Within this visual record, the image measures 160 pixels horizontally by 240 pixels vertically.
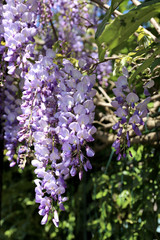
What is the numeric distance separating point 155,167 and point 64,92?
2.39ft

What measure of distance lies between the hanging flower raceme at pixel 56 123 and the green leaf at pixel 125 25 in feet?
1.08

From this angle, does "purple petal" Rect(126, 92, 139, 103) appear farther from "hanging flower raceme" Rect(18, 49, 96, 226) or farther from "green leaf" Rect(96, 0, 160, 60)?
"green leaf" Rect(96, 0, 160, 60)

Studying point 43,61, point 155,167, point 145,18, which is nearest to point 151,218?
point 155,167

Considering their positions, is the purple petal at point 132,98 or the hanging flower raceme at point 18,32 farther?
the hanging flower raceme at point 18,32

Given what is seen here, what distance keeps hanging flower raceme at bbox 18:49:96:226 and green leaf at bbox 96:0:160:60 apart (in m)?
0.33

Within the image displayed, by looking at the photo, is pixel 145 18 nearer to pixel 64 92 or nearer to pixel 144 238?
pixel 64 92

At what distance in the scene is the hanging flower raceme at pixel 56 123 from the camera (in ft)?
3.35

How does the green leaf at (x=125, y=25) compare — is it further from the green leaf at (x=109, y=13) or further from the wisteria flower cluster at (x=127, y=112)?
the wisteria flower cluster at (x=127, y=112)

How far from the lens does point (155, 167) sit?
161 cm

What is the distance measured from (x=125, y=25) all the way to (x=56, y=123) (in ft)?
1.53

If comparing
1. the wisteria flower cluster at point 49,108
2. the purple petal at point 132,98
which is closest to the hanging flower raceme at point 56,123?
the wisteria flower cluster at point 49,108

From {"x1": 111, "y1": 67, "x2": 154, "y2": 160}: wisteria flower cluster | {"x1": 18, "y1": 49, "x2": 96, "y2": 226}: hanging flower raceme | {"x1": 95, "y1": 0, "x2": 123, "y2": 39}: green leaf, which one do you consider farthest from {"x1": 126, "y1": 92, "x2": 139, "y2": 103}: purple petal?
{"x1": 95, "y1": 0, "x2": 123, "y2": 39}: green leaf

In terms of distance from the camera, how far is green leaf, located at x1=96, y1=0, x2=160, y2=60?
0.74 meters

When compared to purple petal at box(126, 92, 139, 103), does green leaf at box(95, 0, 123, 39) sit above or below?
A: above
